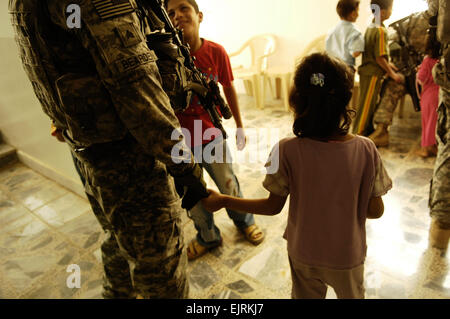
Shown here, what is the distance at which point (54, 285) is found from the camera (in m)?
1.88

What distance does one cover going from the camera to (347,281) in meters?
1.03

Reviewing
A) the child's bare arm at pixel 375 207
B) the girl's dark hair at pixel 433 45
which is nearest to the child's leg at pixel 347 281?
the child's bare arm at pixel 375 207

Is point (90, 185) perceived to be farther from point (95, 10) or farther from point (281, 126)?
point (281, 126)

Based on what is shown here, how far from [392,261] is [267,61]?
397cm

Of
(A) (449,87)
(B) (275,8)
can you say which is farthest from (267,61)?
(A) (449,87)

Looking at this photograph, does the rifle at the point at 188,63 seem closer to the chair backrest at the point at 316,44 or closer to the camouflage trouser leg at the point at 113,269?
the camouflage trouser leg at the point at 113,269

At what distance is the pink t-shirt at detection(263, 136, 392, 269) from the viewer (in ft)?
2.91

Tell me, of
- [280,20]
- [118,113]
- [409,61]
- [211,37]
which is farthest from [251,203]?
[211,37]

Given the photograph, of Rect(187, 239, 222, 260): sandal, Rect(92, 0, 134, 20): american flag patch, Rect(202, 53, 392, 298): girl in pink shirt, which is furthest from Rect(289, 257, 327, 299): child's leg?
Rect(92, 0, 134, 20): american flag patch

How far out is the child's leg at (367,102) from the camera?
2959 mm

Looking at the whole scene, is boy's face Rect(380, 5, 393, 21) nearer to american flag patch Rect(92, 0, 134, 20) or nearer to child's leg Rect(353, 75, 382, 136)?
child's leg Rect(353, 75, 382, 136)

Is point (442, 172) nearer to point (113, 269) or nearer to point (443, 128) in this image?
point (443, 128)

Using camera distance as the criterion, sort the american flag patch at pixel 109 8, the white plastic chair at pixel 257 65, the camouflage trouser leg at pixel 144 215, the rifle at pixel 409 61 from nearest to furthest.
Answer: the american flag patch at pixel 109 8 → the camouflage trouser leg at pixel 144 215 → the rifle at pixel 409 61 → the white plastic chair at pixel 257 65

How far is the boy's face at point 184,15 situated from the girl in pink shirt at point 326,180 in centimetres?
81
